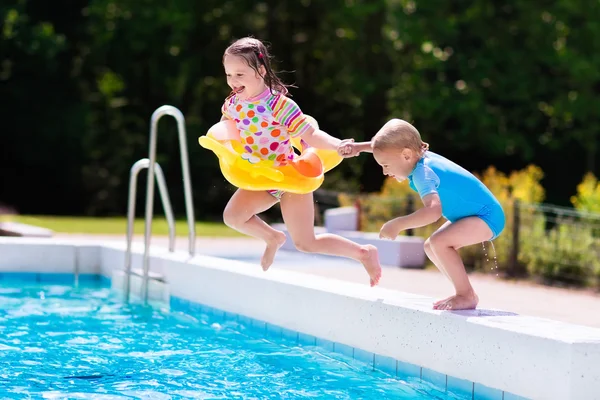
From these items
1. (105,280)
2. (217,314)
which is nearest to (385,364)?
(217,314)

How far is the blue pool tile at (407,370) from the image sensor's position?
224 inches

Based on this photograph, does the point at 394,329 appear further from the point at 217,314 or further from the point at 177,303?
the point at 177,303

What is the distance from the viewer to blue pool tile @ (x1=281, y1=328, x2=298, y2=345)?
22.7 feet

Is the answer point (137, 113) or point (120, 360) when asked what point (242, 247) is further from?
point (137, 113)

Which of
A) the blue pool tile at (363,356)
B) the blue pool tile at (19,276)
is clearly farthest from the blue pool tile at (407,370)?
the blue pool tile at (19,276)

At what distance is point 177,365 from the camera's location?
19.6 ft

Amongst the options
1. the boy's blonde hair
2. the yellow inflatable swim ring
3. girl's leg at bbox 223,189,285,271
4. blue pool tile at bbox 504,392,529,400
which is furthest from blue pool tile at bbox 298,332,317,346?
blue pool tile at bbox 504,392,529,400

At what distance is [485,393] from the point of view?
5113 millimetres

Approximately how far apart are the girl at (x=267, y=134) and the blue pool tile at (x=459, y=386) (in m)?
1.09

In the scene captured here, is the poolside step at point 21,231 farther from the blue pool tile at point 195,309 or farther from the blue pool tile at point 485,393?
the blue pool tile at point 485,393

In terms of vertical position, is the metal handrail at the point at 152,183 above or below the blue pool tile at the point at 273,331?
above

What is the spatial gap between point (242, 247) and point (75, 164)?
12824mm

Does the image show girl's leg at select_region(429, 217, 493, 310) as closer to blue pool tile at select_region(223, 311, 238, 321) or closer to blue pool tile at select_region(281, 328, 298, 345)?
blue pool tile at select_region(281, 328, 298, 345)

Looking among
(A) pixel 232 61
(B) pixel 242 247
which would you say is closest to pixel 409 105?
(B) pixel 242 247
